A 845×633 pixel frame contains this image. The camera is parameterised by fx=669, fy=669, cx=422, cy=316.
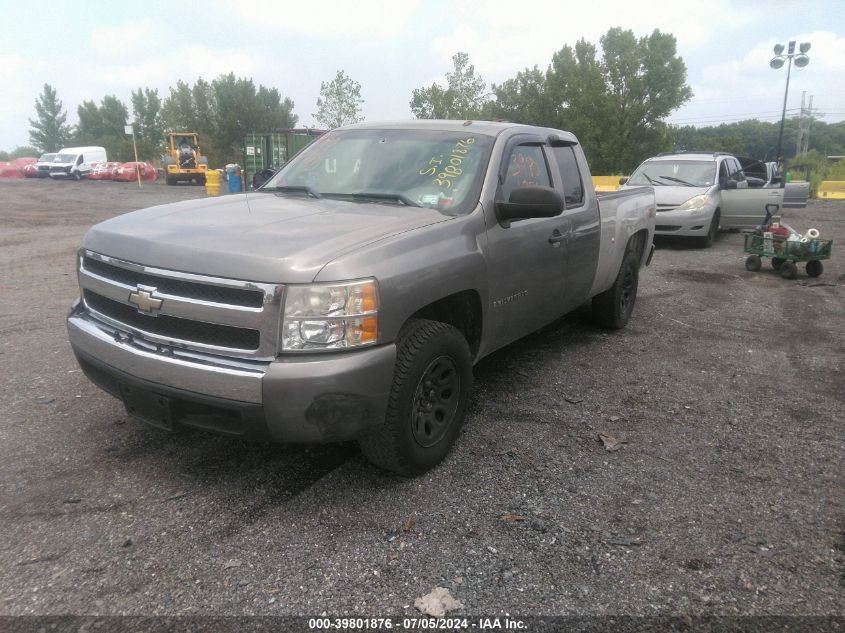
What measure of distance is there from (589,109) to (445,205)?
4696 centimetres

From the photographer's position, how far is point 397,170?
414cm

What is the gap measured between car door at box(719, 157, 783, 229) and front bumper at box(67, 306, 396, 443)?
38.6 feet

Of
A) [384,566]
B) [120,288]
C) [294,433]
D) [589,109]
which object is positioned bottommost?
[384,566]

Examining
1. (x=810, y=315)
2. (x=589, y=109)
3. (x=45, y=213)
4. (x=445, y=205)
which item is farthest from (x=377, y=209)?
(x=589, y=109)

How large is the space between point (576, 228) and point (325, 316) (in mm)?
2738

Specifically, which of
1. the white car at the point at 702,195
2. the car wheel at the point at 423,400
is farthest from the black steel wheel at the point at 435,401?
the white car at the point at 702,195

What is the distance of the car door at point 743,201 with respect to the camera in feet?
42.1

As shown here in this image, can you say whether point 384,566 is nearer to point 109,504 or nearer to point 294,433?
point 294,433

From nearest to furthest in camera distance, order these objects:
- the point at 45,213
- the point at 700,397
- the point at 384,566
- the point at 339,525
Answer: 1. the point at 384,566
2. the point at 339,525
3. the point at 700,397
4. the point at 45,213

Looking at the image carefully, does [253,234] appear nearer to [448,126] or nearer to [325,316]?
[325,316]

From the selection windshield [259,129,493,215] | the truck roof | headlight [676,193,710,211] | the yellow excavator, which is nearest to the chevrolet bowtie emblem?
windshield [259,129,493,215]

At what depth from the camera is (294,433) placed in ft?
9.29

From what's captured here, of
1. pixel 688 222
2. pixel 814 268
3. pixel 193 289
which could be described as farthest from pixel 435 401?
pixel 688 222

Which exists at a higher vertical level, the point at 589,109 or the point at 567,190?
the point at 589,109
